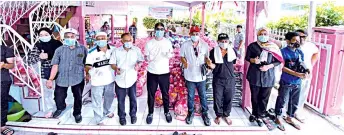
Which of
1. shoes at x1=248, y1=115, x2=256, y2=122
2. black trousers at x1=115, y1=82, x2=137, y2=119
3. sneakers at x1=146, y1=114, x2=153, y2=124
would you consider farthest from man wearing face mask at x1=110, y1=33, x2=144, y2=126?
shoes at x1=248, y1=115, x2=256, y2=122

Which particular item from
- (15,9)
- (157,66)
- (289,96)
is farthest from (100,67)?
(15,9)

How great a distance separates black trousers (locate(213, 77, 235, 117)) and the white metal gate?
1.93 meters

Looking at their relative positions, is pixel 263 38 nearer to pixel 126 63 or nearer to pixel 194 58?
pixel 194 58

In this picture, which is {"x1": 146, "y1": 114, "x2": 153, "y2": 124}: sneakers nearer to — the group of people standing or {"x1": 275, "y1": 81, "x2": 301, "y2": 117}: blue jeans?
the group of people standing

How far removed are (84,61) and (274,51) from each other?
2824mm

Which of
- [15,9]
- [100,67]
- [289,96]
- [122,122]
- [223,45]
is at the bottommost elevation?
[122,122]


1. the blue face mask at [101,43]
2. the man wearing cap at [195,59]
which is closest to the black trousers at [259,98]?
the man wearing cap at [195,59]

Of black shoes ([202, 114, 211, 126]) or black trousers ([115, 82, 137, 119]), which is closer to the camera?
black trousers ([115, 82, 137, 119])

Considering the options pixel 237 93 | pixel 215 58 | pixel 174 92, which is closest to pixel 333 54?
pixel 237 93

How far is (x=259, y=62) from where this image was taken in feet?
13.8

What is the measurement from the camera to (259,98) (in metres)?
4.46

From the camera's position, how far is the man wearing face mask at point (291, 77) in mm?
4367

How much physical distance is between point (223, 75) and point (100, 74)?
183 centimetres

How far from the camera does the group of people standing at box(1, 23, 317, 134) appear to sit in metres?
4.16
